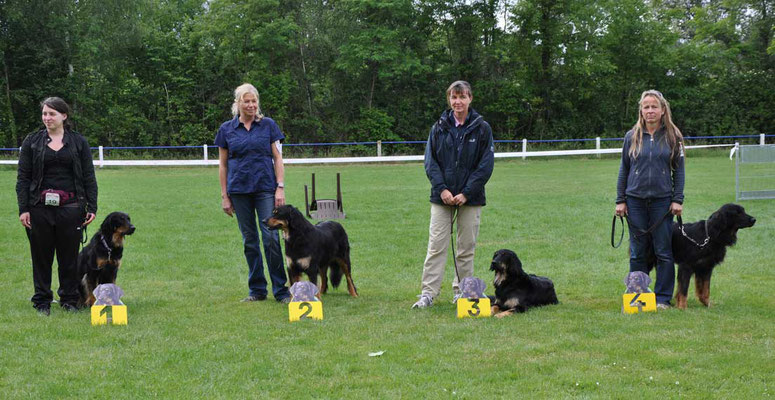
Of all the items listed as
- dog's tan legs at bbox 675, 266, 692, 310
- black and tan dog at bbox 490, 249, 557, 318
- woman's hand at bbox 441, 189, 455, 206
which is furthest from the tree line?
dog's tan legs at bbox 675, 266, 692, 310

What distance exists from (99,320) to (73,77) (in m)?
30.9

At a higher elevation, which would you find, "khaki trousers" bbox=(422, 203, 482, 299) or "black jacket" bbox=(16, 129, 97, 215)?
"black jacket" bbox=(16, 129, 97, 215)

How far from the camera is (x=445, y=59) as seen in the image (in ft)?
126

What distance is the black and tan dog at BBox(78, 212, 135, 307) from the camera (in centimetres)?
639

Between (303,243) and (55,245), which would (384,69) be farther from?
(55,245)

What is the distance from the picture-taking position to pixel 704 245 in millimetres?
6273

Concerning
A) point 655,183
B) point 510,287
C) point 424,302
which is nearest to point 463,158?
point 510,287

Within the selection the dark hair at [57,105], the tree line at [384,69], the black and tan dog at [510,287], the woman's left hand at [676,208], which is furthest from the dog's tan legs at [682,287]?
the tree line at [384,69]

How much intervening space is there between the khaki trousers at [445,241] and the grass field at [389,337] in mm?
269

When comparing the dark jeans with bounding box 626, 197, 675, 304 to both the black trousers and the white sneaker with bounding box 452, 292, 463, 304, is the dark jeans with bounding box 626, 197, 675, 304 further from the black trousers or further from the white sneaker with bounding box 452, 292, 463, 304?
the black trousers

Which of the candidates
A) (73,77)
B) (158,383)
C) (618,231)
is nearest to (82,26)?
(73,77)

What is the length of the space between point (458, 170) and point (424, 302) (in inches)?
48.0

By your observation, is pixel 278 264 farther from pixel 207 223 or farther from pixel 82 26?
pixel 82 26

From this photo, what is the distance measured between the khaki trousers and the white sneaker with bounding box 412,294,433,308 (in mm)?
42
